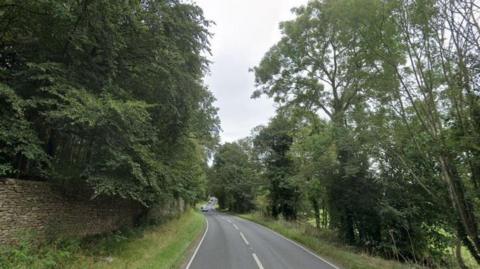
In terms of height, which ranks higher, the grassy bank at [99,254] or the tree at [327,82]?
the tree at [327,82]

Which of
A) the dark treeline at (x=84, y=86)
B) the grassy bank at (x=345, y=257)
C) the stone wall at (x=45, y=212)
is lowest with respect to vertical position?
the grassy bank at (x=345, y=257)

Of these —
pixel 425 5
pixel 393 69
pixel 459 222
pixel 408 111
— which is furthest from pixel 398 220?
pixel 425 5

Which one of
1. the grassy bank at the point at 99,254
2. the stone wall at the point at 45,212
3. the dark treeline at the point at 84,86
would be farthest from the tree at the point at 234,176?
the dark treeline at the point at 84,86

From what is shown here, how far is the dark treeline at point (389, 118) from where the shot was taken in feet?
19.0

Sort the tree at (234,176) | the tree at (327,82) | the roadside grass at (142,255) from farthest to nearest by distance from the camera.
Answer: the tree at (234,176) → the tree at (327,82) → the roadside grass at (142,255)

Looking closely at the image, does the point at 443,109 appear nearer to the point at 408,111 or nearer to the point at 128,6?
the point at 408,111

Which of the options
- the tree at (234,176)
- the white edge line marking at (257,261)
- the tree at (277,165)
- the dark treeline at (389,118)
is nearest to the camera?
the dark treeline at (389,118)

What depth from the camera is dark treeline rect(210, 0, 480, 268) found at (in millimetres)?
5789

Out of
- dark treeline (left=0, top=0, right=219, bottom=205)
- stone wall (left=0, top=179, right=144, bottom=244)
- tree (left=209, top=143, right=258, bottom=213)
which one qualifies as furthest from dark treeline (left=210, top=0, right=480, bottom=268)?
tree (left=209, top=143, right=258, bottom=213)

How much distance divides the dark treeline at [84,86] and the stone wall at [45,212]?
45 cm

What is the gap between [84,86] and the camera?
24.8 ft

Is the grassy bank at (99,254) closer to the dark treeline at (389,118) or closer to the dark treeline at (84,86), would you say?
the dark treeline at (84,86)

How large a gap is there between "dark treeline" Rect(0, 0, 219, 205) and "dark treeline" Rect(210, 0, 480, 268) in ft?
20.8

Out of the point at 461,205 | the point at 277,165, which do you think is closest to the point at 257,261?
the point at 461,205
